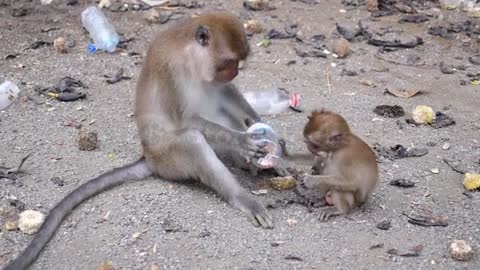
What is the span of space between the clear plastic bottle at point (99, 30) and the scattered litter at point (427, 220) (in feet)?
11.8

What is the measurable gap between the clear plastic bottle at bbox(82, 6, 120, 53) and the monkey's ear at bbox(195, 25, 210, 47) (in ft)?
8.40

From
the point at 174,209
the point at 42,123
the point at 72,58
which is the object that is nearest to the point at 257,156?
the point at 174,209

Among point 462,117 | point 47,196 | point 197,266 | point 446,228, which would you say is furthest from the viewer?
point 462,117

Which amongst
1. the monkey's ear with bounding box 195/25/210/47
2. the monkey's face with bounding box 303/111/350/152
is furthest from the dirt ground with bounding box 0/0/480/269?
the monkey's ear with bounding box 195/25/210/47

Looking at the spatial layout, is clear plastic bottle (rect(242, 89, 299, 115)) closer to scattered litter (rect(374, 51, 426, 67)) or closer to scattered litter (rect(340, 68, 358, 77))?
scattered litter (rect(340, 68, 358, 77))

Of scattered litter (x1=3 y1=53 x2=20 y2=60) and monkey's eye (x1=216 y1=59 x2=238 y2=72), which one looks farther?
scattered litter (x1=3 y1=53 x2=20 y2=60)

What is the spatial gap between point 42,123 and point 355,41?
313cm

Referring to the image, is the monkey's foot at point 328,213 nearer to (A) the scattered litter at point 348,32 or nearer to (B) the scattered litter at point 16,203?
(B) the scattered litter at point 16,203

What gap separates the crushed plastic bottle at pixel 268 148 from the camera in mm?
4934

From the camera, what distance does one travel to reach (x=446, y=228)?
466 centimetres

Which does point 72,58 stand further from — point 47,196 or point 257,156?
point 257,156

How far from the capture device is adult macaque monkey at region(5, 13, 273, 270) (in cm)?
483

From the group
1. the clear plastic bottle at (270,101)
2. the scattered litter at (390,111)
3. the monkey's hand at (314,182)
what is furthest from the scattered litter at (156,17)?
the monkey's hand at (314,182)

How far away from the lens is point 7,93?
6.34m
